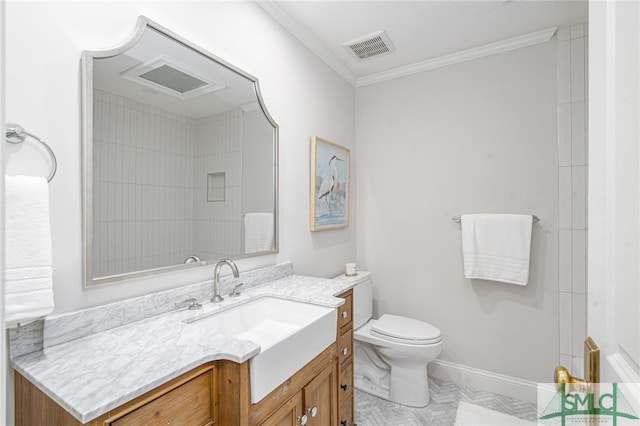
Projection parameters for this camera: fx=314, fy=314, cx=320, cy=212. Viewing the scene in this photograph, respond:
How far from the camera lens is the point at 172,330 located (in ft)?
3.57

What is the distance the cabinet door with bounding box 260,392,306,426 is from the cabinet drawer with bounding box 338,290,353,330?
18.3 inches

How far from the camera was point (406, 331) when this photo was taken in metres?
2.10

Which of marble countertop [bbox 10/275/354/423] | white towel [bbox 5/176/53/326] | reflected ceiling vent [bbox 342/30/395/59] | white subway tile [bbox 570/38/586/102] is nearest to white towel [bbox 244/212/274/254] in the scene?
marble countertop [bbox 10/275/354/423]

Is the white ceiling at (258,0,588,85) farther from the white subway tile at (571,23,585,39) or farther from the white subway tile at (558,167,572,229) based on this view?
the white subway tile at (558,167,572,229)

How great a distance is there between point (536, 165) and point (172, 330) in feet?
7.82

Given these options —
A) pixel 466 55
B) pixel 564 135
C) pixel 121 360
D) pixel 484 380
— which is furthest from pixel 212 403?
pixel 466 55

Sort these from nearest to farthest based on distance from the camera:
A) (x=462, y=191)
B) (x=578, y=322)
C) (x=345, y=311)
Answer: (x=345, y=311), (x=578, y=322), (x=462, y=191)

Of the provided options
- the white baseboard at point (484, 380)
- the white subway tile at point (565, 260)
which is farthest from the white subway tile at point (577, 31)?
the white baseboard at point (484, 380)

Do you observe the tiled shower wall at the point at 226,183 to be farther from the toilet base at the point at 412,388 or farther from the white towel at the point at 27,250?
the toilet base at the point at 412,388

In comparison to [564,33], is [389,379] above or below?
below

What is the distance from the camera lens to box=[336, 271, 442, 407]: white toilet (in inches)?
79.5

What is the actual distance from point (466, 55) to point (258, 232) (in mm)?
2047

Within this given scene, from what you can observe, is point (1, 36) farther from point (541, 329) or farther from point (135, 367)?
point (541, 329)

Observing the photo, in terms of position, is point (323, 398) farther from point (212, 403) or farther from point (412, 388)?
point (412, 388)
